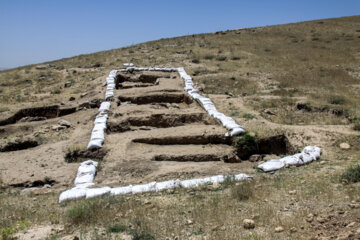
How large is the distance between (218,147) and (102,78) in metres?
8.50

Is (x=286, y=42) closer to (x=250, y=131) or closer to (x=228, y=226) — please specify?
(x=250, y=131)

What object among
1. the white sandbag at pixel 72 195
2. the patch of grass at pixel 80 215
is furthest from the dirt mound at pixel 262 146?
the patch of grass at pixel 80 215

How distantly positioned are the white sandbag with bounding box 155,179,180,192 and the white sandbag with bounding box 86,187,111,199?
0.77 metres

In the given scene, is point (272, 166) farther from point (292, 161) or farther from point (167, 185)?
point (167, 185)

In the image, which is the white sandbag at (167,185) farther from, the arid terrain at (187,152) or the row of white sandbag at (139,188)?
the arid terrain at (187,152)

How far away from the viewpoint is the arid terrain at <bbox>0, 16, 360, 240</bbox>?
3.51 metres

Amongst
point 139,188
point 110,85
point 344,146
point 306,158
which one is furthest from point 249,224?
point 110,85

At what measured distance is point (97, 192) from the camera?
4820mm

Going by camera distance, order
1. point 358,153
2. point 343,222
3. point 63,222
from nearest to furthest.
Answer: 1. point 343,222
2. point 63,222
3. point 358,153

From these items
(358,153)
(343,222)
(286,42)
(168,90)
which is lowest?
(358,153)

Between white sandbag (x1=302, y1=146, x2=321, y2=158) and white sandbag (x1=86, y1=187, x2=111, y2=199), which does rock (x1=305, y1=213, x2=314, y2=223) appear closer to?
white sandbag (x1=86, y1=187, x2=111, y2=199)

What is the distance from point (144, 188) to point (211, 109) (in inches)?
179

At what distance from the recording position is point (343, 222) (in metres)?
3.09

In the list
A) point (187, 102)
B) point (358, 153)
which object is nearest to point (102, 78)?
point (187, 102)
